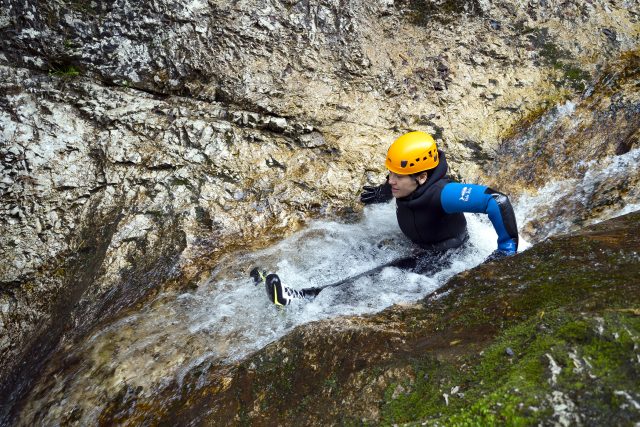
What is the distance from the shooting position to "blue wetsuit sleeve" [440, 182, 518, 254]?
5008 mm

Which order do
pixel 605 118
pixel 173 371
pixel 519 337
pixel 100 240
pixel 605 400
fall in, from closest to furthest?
pixel 605 400 → pixel 519 337 → pixel 173 371 → pixel 100 240 → pixel 605 118

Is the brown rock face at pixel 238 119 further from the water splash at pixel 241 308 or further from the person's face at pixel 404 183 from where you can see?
the person's face at pixel 404 183

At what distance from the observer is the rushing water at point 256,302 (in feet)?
15.1

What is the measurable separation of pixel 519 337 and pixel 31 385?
15.2 feet

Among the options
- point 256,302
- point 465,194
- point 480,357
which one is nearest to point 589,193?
point 465,194

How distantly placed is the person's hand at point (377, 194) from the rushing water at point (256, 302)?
0.44 metres

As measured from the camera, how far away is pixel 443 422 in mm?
2527

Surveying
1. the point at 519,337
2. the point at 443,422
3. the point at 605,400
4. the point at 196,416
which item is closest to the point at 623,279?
the point at 519,337

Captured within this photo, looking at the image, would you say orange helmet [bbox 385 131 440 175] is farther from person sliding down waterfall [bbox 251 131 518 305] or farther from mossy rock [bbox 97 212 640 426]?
mossy rock [bbox 97 212 640 426]

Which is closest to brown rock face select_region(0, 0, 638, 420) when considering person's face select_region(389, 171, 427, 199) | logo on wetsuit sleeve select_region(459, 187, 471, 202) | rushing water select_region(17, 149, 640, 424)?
rushing water select_region(17, 149, 640, 424)

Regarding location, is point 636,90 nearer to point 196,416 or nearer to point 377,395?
point 377,395

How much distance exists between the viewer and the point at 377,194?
6.49m

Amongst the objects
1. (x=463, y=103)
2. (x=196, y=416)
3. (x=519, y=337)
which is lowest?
(x=196, y=416)

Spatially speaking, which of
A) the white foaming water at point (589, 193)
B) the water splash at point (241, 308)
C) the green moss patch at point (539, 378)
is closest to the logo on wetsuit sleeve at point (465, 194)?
the water splash at point (241, 308)
